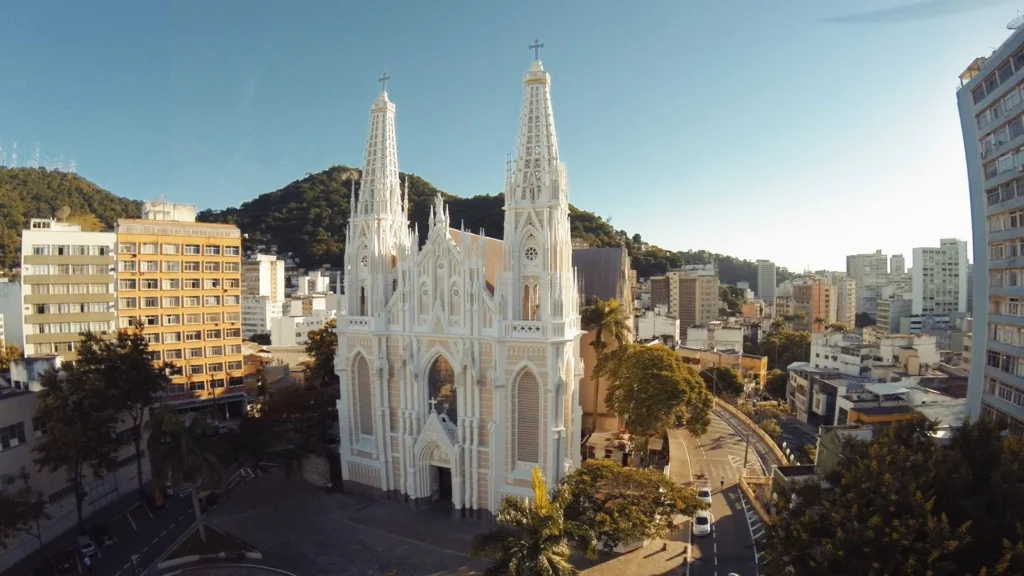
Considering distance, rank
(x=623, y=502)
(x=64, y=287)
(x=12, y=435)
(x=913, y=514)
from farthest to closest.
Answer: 1. (x=64, y=287)
2. (x=12, y=435)
3. (x=623, y=502)
4. (x=913, y=514)

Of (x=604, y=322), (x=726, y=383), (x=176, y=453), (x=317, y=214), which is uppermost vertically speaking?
(x=317, y=214)

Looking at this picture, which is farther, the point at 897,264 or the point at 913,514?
the point at 897,264

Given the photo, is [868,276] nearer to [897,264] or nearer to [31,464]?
[897,264]

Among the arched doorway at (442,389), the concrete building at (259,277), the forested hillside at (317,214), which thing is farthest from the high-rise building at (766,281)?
the arched doorway at (442,389)

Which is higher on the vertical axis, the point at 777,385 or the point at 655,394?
the point at 655,394

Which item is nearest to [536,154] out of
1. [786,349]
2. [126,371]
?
[126,371]

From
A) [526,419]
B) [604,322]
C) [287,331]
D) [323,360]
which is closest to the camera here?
[526,419]

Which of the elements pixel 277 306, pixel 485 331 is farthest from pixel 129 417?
pixel 277 306
